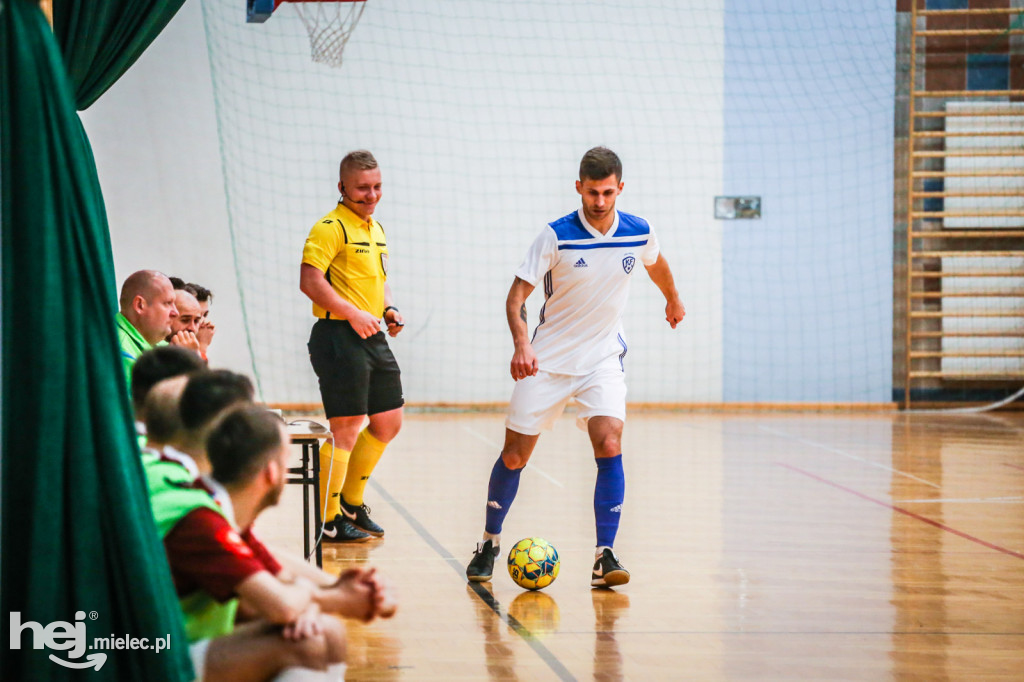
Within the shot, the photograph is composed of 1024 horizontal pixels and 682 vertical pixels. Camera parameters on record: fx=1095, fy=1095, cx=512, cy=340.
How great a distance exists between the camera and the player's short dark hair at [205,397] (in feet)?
6.86

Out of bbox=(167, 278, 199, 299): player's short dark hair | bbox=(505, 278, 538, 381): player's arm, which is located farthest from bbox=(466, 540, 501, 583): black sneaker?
bbox=(167, 278, 199, 299): player's short dark hair

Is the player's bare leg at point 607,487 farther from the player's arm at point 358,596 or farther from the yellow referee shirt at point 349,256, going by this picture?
the player's arm at point 358,596

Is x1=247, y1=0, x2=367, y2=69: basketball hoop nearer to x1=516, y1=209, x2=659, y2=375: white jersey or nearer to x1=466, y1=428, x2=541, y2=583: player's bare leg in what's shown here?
x1=516, y1=209, x2=659, y2=375: white jersey

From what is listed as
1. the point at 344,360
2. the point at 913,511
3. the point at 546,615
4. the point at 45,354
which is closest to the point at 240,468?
the point at 45,354

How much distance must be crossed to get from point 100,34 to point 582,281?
1.84 m

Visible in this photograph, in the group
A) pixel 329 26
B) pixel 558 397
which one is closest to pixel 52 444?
pixel 558 397

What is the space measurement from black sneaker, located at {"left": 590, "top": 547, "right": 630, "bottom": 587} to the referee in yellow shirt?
1315 millimetres

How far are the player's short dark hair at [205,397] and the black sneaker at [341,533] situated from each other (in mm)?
2783

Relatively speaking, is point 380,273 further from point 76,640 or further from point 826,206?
point 826,206

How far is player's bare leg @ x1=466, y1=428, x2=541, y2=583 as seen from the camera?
4117mm

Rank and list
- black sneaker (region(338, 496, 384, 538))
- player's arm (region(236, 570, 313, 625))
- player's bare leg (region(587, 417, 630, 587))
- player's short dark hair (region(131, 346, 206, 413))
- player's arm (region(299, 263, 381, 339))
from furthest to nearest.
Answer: black sneaker (region(338, 496, 384, 538)) → player's arm (region(299, 263, 381, 339)) → player's bare leg (region(587, 417, 630, 587)) → player's short dark hair (region(131, 346, 206, 413)) → player's arm (region(236, 570, 313, 625))

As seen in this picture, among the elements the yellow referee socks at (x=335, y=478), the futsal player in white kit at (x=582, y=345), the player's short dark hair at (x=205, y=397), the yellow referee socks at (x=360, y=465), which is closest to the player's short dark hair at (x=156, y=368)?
the player's short dark hair at (x=205, y=397)

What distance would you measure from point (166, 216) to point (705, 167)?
521 centimetres

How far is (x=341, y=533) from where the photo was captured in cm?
483
